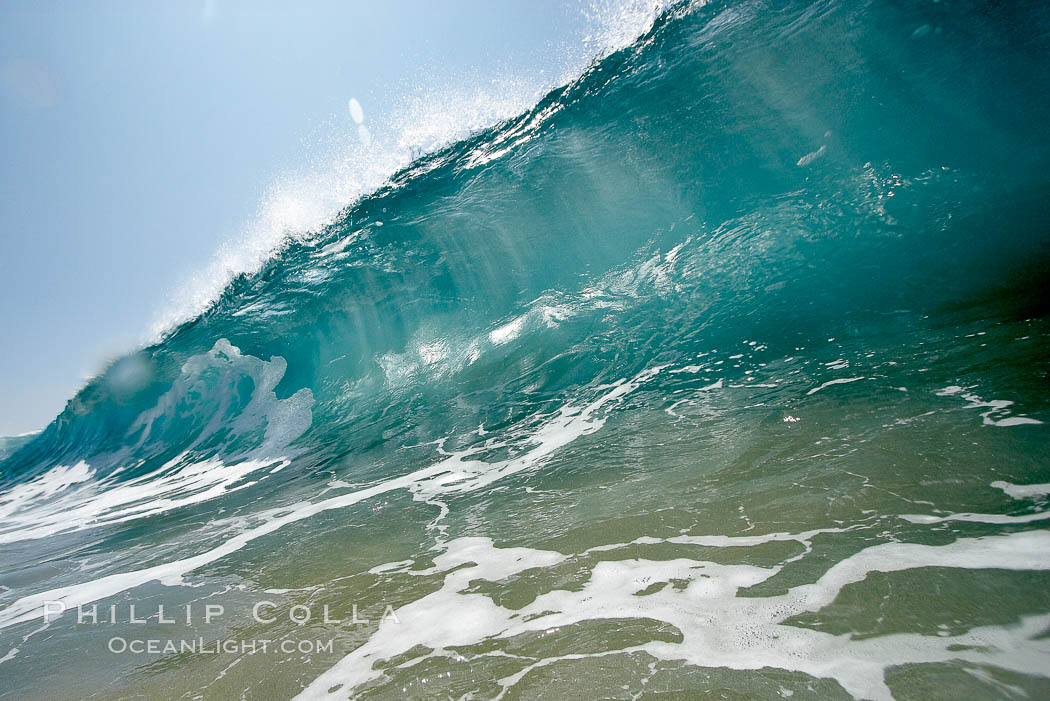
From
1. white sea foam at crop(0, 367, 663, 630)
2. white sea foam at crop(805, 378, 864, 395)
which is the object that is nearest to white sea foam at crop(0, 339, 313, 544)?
white sea foam at crop(0, 367, 663, 630)

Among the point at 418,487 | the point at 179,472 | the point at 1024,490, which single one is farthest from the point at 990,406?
the point at 179,472

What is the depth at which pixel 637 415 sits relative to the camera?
489 centimetres

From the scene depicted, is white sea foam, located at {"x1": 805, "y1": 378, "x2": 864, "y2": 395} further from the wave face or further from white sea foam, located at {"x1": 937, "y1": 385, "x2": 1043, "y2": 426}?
white sea foam, located at {"x1": 937, "y1": 385, "x2": 1043, "y2": 426}

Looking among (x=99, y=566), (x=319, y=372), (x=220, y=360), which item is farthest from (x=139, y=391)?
(x=99, y=566)

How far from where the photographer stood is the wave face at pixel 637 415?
1816 millimetres

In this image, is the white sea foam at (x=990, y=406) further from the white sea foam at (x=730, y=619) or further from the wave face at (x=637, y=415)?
the white sea foam at (x=730, y=619)

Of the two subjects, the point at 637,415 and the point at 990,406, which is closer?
the point at 990,406

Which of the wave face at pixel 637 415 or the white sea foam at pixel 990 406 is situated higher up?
the wave face at pixel 637 415

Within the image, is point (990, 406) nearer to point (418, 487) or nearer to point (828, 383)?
point (828, 383)

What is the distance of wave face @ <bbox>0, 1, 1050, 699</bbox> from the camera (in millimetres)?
1816

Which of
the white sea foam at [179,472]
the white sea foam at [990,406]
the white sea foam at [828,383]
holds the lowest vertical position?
the white sea foam at [990,406]

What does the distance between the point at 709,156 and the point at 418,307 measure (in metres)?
7.84

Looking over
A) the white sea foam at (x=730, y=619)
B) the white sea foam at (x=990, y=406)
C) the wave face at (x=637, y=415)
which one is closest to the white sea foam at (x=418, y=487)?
the wave face at (x=637, y=415)

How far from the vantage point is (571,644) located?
5.96ft
